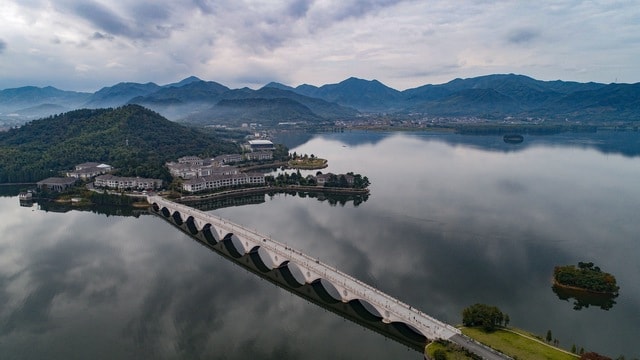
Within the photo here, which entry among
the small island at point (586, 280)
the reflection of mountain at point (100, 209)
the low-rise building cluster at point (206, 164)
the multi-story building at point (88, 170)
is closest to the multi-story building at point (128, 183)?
the reflection of mountain at point (100, 209)

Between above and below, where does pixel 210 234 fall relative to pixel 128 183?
below

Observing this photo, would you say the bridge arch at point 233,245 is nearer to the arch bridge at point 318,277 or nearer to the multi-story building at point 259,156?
the arch bridge at point 318,277

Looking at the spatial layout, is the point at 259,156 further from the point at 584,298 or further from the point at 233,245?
the point at 584,298

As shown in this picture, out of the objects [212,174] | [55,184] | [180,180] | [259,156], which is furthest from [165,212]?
[259,156]

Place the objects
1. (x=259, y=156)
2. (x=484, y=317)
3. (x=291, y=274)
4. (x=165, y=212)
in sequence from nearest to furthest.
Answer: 1. (x=484, y=317)
2. (x=291, y=274)
3. (x=165, y=212)
4. (x=259, y=156)

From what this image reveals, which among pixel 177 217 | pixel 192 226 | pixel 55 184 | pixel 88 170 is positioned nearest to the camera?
pixel 192 226

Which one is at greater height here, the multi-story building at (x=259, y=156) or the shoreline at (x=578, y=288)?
the multi-story building at (x=259, y=156)
